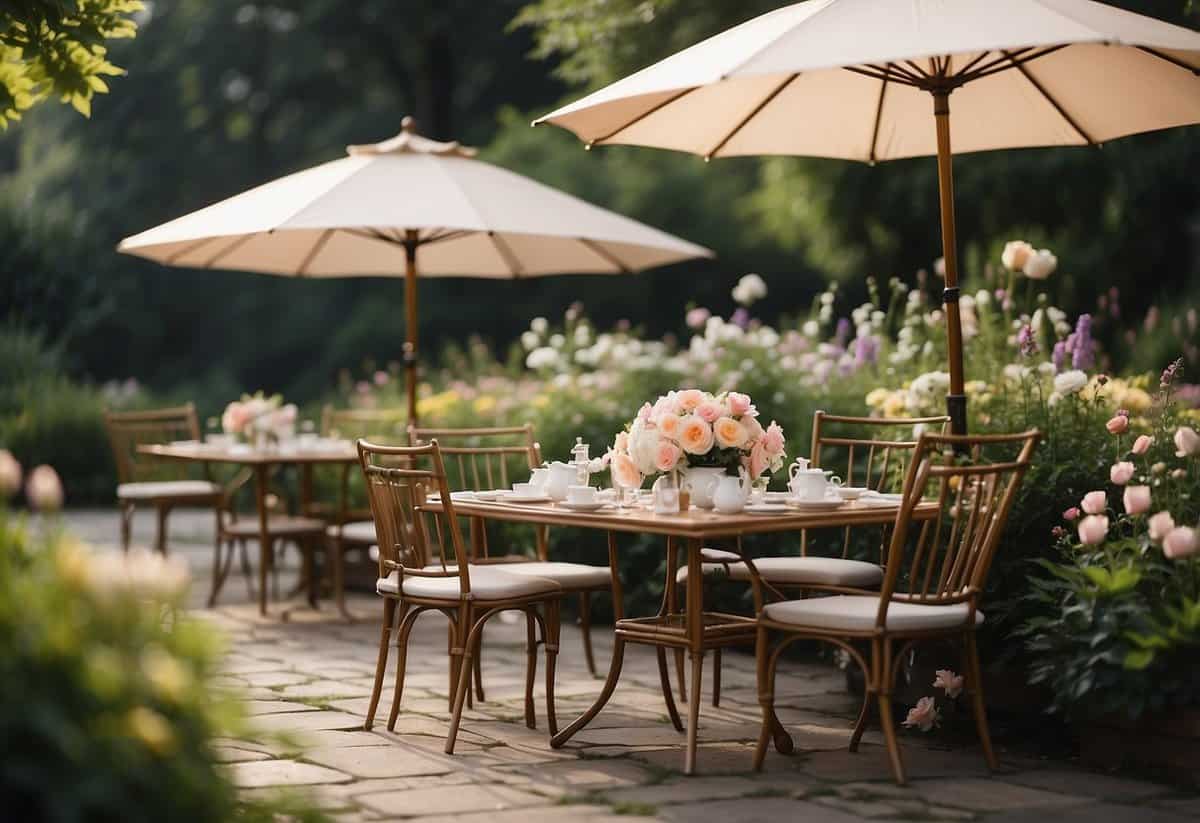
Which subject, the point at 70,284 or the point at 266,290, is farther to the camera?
the point at 266,290

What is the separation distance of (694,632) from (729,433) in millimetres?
642

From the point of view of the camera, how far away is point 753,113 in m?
5.92

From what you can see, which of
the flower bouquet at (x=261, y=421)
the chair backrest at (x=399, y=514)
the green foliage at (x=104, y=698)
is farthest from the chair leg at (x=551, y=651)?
→ the flower bouquet at (x=261, y=421)

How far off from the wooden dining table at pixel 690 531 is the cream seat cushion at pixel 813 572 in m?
0.34

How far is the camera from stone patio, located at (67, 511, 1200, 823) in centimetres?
425

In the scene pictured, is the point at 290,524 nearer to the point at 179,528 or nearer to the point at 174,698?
the point at 179,528

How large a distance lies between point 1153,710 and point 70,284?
53.8 ft

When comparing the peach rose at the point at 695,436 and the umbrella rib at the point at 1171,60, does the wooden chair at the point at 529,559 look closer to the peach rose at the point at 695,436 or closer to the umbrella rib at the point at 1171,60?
the peach rose at the point at 695,436

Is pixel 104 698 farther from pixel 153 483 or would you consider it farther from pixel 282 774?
pixel 153 483

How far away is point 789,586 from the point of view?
214 inches

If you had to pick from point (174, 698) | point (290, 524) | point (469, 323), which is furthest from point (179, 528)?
point (469, 323)

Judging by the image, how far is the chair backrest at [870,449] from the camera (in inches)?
225

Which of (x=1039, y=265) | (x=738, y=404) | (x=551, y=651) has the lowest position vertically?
(x=551, y=651)

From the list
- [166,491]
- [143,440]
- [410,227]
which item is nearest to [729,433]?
[410,227]
